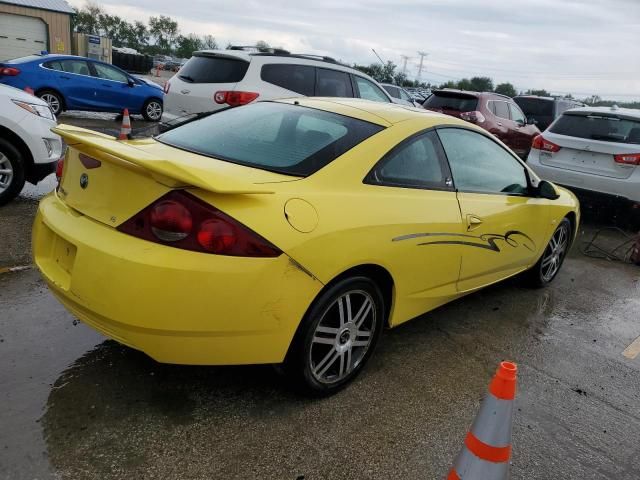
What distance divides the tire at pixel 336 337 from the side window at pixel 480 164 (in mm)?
1080

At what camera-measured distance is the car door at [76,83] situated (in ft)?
40.4

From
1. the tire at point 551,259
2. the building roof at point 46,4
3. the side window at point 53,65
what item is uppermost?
the building roof at point 46,4

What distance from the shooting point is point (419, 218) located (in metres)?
3.01

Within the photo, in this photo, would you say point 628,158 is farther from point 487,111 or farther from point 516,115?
point 516,115

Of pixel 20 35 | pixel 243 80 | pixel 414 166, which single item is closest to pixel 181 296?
pixel 414 166

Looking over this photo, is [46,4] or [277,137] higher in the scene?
[46,4]

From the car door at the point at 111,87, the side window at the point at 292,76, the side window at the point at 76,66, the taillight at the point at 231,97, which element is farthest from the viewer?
the car door at the point at 111,87

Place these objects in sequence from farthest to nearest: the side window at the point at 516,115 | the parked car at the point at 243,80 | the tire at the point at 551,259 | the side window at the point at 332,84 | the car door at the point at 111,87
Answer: the car door at the point at 111,87, the side window at the point at 516,115, the side window at the point at 332,84, the parked car at the point at 243,80, the tire at the point at 551,259

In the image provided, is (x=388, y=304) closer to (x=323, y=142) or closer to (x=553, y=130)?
(x=323, y=142)

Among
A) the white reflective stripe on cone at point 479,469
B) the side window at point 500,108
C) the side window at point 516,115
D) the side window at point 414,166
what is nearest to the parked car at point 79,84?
the side window at point 500,108

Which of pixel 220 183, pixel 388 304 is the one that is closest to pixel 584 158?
pixel 388 304

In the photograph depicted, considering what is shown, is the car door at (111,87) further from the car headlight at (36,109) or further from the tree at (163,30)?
the tree at (163,30)

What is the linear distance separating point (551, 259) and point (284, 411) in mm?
3371

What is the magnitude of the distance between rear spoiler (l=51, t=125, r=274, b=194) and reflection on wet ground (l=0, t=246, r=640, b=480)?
45.1 inches
